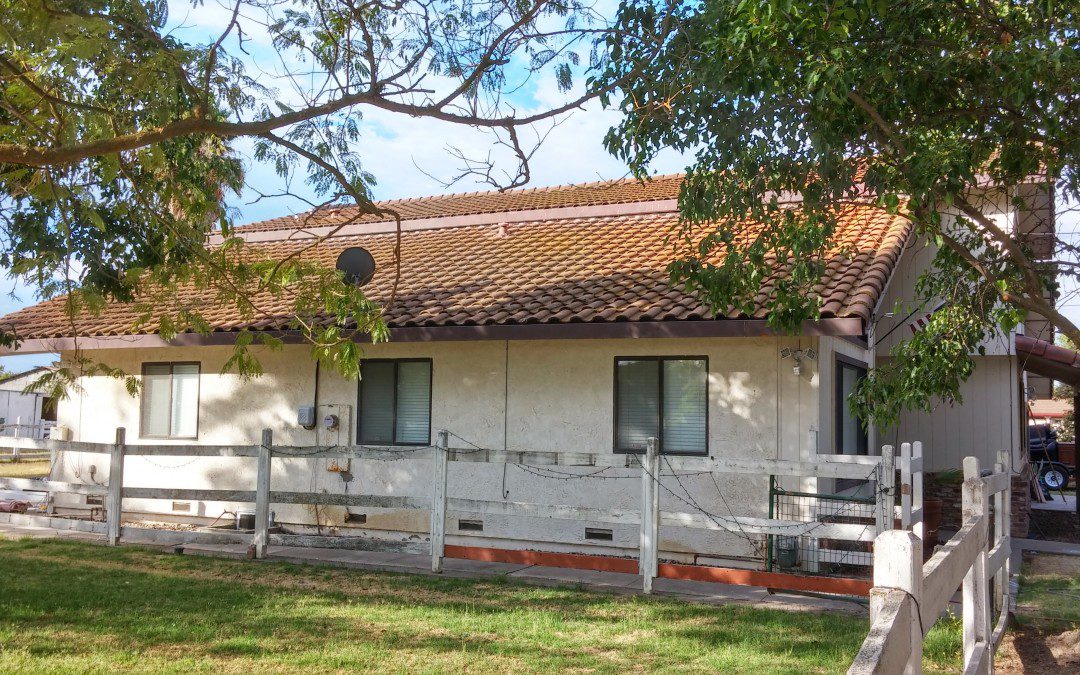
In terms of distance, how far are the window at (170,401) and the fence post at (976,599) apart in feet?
40.0

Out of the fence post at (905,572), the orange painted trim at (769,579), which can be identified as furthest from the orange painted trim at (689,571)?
the fence post at (905,572)

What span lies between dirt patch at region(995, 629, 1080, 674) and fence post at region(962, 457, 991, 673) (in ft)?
6.45

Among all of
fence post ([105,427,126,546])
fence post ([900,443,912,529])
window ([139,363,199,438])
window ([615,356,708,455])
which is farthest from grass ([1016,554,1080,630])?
window ([139,363,199,438])

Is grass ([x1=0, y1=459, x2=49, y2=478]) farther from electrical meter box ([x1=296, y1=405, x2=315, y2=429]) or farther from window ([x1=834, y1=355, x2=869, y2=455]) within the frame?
window ([x1=834, y1=355, x2=869, y2=455])

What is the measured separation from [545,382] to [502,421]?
2.66ft

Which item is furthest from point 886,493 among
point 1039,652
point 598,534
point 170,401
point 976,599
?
point 170,401

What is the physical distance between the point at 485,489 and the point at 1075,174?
26.1ft

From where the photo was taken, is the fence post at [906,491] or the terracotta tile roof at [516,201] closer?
the fence post at [906,491]

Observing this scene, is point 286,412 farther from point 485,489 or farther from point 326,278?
point 326,278

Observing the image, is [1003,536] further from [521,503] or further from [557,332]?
[557,332]

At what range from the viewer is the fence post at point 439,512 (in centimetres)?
1106

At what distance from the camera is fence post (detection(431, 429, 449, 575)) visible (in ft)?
36.3

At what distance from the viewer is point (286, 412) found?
14.7 metres

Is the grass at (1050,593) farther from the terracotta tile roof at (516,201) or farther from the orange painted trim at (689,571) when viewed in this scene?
the terracotta tile roof at (516,201)
